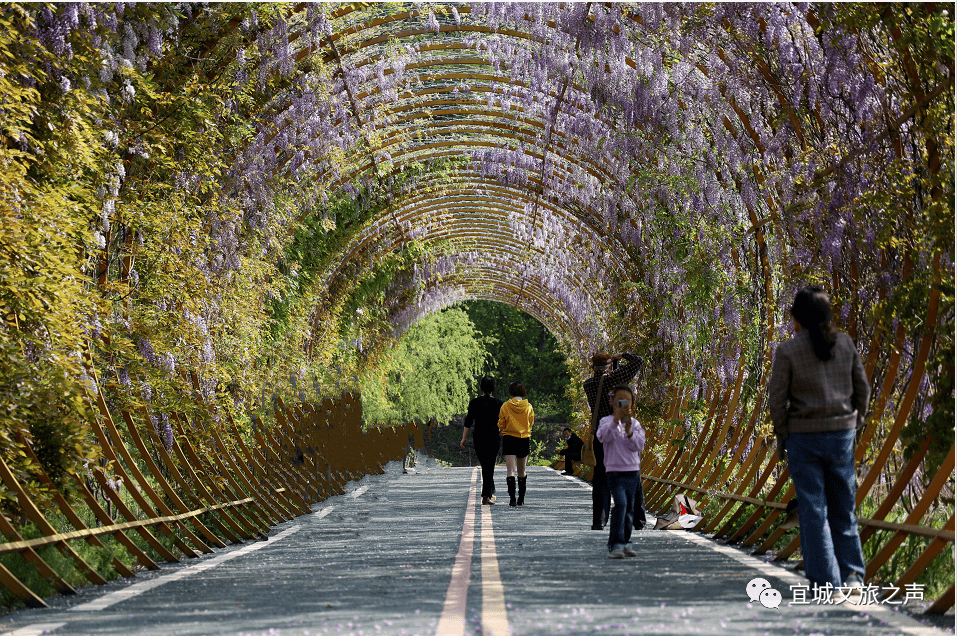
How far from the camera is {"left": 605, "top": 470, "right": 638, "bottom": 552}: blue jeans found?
743 cm

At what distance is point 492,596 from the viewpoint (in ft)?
18.3

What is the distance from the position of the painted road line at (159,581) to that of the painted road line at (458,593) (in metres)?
1.69

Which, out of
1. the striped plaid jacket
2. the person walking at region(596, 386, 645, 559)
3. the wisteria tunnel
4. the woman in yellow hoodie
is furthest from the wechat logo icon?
the woman in yellow hoodie

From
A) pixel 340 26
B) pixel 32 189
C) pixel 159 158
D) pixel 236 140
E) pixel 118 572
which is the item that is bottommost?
pixel 118 572

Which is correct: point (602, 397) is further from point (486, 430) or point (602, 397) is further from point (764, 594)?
point (764, 594)

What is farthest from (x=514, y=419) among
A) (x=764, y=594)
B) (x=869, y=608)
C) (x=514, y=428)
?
(x=869, y=608)

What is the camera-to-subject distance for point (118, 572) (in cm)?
691

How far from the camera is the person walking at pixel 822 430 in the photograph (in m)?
5.30

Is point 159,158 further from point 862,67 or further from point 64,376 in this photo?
point 862,67

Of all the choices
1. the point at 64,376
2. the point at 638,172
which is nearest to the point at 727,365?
the point at 638,172

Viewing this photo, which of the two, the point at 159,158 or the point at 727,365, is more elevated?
the point at 159,158

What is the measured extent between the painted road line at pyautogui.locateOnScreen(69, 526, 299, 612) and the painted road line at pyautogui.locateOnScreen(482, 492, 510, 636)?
188 centimetres

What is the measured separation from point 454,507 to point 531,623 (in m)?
8.65

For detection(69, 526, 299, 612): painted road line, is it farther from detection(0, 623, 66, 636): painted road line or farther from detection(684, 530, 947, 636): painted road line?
detection(684, 530, 947, 636): painted road line
